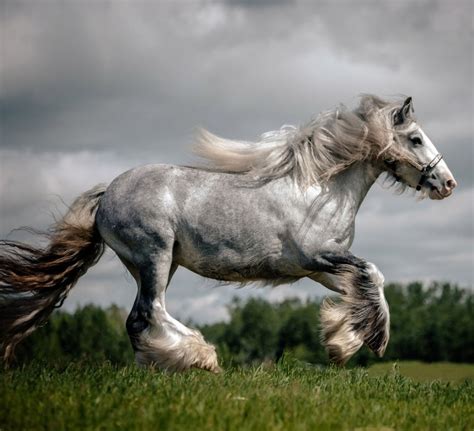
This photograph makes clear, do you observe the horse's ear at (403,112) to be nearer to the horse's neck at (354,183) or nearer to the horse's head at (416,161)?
the horse's head at (416,161)

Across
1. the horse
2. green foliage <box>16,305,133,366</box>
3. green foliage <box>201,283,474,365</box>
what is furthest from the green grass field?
green foliage <box>201,283,474,365</box>

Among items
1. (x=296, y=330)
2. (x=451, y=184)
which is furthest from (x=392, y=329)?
(x=451, y=184)

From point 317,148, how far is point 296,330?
91.6 meters

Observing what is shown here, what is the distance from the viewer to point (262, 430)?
582 cm

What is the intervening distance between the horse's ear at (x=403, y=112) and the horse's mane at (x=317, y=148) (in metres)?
0.05

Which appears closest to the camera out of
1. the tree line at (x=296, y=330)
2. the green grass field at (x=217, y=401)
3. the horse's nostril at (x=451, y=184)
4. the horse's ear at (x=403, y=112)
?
the green grass field at (x=217, y=401)

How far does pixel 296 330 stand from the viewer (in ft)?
326

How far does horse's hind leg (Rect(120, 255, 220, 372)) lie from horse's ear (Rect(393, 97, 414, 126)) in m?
2.83

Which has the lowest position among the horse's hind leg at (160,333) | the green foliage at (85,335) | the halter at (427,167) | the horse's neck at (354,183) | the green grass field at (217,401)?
the green grass field at (217,401)

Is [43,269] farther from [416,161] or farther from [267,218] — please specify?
[416,161]

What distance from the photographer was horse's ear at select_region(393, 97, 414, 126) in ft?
29.8

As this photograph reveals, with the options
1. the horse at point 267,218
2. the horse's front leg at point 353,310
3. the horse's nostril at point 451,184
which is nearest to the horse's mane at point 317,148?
the horse at point 267,218

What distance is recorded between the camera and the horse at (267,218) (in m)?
8.52

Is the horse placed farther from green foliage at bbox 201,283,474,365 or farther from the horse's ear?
green foliage at bbox 201,283,474,365
